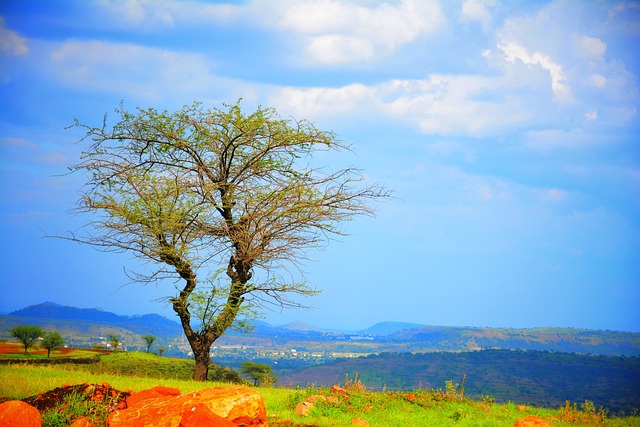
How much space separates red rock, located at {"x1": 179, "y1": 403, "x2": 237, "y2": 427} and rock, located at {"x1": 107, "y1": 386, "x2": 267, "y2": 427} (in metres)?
0.22

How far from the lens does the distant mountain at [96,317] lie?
4464 inches

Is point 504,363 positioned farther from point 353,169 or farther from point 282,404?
point 282,404

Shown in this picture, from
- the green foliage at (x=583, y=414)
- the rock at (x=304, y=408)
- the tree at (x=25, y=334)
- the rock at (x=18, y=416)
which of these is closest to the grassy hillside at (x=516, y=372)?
the tree at (x=25, y=334)

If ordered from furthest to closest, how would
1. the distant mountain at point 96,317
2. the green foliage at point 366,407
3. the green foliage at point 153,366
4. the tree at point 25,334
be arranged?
the distant mountain at point 96,317
the tree at point 25,334
the green foliage at point 153,366
the green foliage at point 366,407

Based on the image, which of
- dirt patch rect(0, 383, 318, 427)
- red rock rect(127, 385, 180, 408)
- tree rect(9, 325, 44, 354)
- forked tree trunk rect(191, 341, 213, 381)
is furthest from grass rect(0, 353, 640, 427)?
tree rect(9, 325, 44, 354)

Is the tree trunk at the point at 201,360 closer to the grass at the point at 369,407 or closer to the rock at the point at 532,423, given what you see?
the grass at the point at 369,407

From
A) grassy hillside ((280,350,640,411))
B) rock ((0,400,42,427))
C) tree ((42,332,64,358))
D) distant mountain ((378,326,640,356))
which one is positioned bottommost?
grassy hillside ((280,350,640,411))

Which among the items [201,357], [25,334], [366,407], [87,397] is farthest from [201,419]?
[25,334]

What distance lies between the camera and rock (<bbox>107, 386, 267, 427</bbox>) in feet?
35.4

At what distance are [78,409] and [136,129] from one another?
14.3 metres

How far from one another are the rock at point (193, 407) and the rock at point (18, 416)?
1.28 meters

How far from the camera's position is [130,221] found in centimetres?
2248

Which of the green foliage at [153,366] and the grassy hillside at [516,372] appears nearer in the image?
the green foliage at [153,366]

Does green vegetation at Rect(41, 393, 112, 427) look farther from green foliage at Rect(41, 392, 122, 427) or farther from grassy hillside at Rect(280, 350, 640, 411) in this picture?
grassy hillside at Rect(280, 350, 640, 411)
